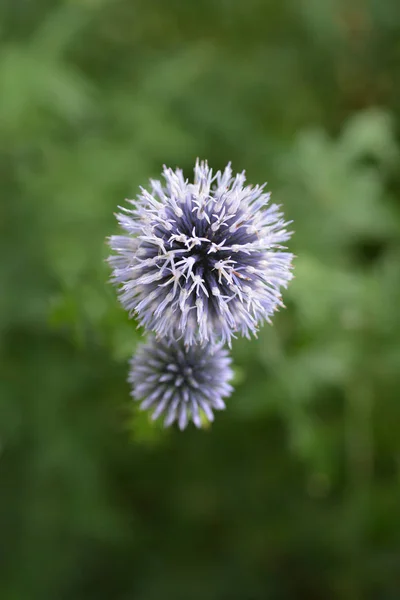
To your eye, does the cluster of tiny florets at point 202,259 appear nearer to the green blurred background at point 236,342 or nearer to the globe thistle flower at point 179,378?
the globe thistle flower at point 179,378

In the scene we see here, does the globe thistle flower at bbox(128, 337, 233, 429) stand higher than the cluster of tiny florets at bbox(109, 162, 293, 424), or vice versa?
the cluster of tiny florets at bbox(109, 162, 293, 424)

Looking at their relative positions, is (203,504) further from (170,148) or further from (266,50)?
(266,50)

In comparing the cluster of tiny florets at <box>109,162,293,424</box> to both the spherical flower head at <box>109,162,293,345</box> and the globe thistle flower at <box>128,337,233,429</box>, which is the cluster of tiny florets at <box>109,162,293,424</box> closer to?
the spherical flower head at <box>109,162,293,345</box>

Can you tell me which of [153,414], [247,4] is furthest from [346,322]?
[247,4]

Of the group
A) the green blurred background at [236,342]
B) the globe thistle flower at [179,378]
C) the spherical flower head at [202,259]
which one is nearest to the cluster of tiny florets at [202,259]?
the spherical flower head at [202,259]

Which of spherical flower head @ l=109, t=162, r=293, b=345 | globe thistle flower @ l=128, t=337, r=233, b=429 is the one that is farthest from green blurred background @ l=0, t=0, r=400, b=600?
spherical flower head @ l=109, t=162, r=293, b=345
